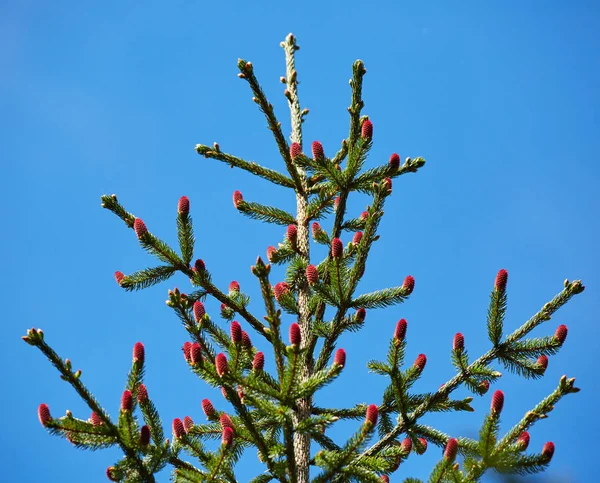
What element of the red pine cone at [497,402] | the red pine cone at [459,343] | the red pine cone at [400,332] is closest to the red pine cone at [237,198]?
the red pine cone at [400,332]

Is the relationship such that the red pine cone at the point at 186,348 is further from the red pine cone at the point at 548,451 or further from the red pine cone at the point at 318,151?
the red pine cone at the point at 548,451

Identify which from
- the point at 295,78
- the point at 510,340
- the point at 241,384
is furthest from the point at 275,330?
the point at 295,78

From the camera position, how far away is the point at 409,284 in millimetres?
5168

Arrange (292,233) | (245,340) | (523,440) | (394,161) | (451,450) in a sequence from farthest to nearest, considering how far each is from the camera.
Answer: (292,233) < (394,161) < (245,340) < (523,440) < (451,450)

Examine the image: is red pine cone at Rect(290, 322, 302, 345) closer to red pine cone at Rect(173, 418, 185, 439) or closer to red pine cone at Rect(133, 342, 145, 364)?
red pine cone at Rect(133, 342, 145, 364)

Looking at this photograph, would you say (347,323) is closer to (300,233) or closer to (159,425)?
(300,233)

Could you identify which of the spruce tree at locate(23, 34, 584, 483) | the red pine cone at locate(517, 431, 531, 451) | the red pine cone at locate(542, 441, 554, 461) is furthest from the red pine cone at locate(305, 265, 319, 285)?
the red pine cone at locate(542, 441, 554, 461)

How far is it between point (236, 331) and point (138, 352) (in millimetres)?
670

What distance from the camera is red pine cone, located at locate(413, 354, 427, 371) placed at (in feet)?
15.6

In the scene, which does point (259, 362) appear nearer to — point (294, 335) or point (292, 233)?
point (294, 335)

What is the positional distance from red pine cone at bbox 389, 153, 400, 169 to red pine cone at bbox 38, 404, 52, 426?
3306 millimetres

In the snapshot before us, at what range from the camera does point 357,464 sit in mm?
4441

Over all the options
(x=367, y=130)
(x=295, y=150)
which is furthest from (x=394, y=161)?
(x=295, y=150)

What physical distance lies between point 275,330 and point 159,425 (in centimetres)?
109
